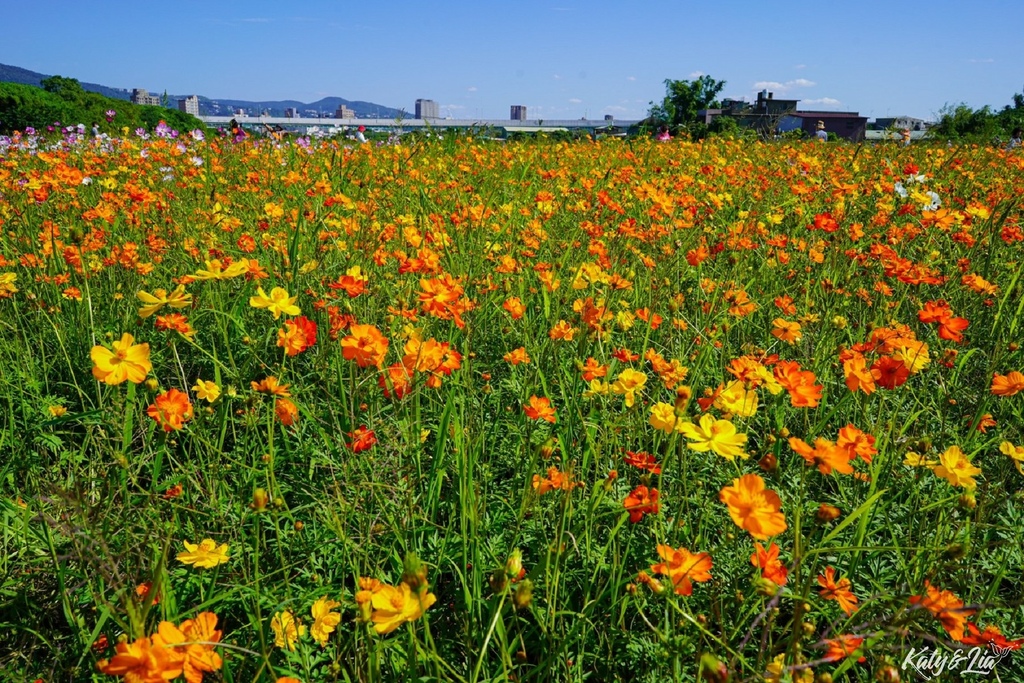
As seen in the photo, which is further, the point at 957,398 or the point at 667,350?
the point at 667,350

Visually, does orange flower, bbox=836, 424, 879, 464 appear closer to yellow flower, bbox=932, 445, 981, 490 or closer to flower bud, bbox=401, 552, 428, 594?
yellow flower, bbox=932, 445, 981, 490

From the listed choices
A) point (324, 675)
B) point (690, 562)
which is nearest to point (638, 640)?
point (690, 562)

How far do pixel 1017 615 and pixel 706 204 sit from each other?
86.8 inches

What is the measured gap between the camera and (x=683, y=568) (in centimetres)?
88

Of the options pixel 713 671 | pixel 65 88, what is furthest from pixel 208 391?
pixel 65 88

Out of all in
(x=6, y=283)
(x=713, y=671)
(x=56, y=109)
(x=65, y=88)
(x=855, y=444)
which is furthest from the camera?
(x=65, y=88)

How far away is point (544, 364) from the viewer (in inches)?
67.9

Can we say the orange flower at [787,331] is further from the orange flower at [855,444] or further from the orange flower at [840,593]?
the orange flower at [840,593]

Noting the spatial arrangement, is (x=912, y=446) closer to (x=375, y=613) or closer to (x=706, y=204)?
(x=375, y=613)

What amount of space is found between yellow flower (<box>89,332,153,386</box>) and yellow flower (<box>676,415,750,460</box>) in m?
0.82

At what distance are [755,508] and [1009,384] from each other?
89cm

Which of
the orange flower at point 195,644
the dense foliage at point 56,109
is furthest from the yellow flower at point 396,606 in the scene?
the dense foliage at point 56,109

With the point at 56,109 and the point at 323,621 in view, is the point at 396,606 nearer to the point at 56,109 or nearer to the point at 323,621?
the point at 323,621

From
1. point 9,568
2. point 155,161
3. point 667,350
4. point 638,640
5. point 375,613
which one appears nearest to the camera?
point 375,613
